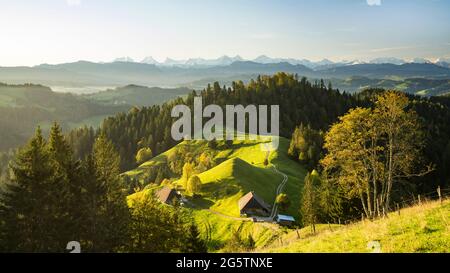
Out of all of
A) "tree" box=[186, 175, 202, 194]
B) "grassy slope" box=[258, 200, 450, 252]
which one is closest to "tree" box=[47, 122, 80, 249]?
"grassy slope" box=[258, 200, 450, 252]

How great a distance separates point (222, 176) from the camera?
393 ft

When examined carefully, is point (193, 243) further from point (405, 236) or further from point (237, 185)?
point (237, 185)

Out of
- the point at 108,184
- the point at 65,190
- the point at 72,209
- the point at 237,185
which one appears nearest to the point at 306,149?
the point at 237,185

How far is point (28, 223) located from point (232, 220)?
204ft

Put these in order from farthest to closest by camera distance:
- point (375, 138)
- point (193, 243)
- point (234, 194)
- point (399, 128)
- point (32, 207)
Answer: point (234, 194) → point (193, 243) → point (375, 138) → point (399, 128) → point (32, 207)

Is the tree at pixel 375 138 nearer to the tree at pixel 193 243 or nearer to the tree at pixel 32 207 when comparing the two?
the tree at pixel 193 243

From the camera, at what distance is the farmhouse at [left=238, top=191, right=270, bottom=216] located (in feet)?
323

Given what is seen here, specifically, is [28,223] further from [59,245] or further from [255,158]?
[255,158]

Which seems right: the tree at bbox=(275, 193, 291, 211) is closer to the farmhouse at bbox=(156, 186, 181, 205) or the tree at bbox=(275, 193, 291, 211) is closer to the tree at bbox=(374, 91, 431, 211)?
the farmhouse at bbox=(156, 186, 181, 205)

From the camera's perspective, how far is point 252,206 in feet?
326

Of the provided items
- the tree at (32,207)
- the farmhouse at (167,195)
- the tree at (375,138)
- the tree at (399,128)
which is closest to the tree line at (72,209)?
the tree at (32,207)

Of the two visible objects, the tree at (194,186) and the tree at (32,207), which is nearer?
the tree at (32,207)

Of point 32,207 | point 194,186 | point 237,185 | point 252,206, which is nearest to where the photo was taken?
point 32,207

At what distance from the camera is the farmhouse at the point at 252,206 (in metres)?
98.4
